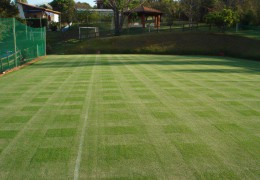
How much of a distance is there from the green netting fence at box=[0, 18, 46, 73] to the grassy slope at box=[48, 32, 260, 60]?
11.5 metres

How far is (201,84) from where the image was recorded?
39.7 feet

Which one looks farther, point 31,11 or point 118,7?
point 31,11

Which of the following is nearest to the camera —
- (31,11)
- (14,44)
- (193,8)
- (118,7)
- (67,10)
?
(14,44)

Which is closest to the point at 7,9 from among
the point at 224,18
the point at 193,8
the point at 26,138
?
the point at 224,18

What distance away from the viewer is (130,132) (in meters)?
6.32

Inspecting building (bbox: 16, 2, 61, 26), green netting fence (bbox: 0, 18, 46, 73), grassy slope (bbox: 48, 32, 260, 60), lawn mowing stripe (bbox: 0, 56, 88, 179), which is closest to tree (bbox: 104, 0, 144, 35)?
grassy slope (bbox: 48, 32, 260, 60)

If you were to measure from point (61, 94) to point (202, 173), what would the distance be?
22.4 feet

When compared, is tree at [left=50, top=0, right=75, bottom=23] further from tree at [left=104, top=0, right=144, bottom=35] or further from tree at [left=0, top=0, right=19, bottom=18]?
tree at [left=0, top=0, right=19, bottom=18]

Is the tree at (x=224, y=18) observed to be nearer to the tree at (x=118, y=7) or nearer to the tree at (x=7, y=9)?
the tree at (x=118, y=7)

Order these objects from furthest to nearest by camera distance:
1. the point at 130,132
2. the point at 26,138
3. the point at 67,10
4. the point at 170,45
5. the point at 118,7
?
the point at 67,10 → the point at 118,7 → the point at 170,45 → the point at 130,132 → the point at 26,138

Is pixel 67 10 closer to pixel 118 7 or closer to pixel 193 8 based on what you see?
pixel 118 7

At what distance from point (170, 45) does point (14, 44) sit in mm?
21140

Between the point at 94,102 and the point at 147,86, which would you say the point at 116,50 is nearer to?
the point at 147,86

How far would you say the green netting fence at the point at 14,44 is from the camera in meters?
16.2
